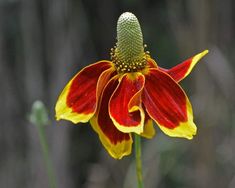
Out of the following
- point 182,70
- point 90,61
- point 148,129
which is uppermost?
point 182,70

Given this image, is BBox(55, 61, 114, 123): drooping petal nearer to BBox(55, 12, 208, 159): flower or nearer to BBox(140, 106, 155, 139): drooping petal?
BBox(55, 12, 208, 159): flower

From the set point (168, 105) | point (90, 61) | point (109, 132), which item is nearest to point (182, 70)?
point (168, 105)

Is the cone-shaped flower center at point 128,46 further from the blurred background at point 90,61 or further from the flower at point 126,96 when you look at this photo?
the blurred background at point 90,61

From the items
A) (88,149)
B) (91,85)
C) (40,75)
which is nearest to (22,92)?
(40,75)

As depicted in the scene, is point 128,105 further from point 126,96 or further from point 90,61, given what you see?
point 90,61

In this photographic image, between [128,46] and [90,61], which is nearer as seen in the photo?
[128,46]

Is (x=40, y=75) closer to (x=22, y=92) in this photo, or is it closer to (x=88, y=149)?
(x=22, y=92)

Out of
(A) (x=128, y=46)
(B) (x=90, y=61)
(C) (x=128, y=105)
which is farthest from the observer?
(B) (x=90, y=61)

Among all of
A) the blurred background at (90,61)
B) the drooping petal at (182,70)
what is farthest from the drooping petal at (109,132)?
the blurred background at (90,61)
